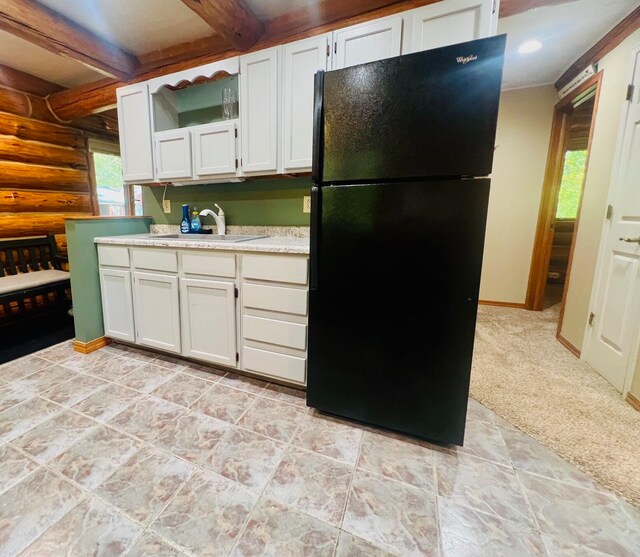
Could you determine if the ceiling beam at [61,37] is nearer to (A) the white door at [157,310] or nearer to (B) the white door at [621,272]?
(A) the white door at [157,310]

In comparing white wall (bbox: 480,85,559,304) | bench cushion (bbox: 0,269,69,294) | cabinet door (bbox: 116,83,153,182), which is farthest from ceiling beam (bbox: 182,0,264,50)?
white wall (bbox: 480,85,559,304)

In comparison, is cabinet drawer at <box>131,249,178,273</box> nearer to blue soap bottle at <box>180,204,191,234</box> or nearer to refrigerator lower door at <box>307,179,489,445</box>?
blue soap bottle at <box>180,204,191,234</box>

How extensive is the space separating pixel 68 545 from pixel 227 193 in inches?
86.6

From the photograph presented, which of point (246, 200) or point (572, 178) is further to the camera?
point (572, 178)

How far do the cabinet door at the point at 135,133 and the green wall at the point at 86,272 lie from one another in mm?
457

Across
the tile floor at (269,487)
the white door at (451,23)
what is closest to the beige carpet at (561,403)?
the tile floor at (269,487)

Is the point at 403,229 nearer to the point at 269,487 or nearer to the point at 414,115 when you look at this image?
the point at 414,115

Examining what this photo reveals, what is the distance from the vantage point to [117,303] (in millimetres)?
2354

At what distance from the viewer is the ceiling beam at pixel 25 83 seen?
277 centimetres

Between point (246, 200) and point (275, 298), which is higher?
point (246, 200)

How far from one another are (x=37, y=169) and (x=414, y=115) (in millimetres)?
3871

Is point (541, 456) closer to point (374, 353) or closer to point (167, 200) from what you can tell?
point (374, 353)

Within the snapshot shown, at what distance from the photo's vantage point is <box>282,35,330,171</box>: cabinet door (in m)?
1.80

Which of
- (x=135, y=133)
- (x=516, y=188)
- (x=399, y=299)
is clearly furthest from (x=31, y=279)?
(x=516, y=188)
